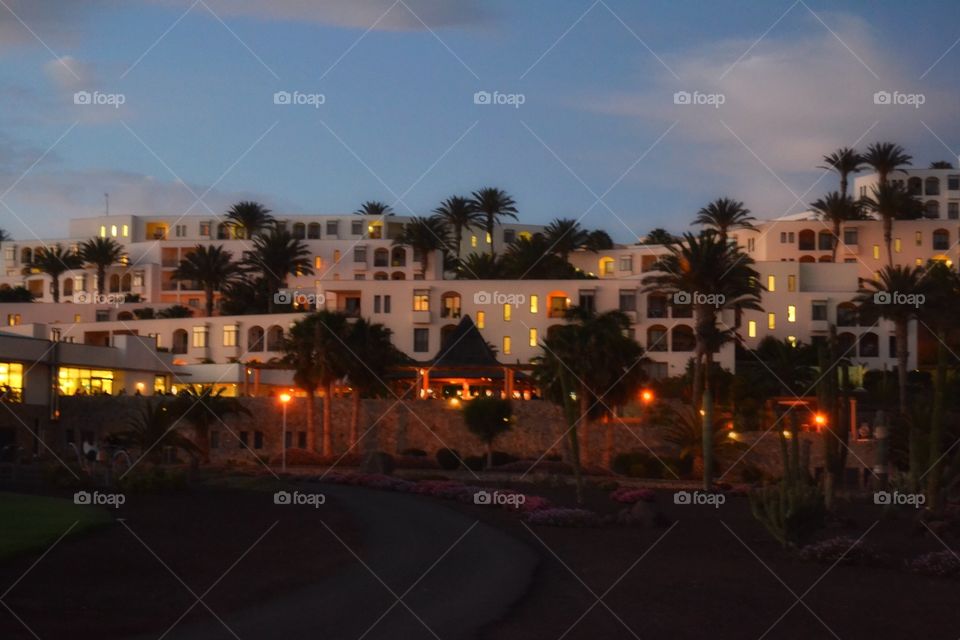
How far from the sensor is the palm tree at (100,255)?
11688 centimetres

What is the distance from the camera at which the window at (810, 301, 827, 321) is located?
9538 cm

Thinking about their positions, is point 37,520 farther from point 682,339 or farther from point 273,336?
point 273,336

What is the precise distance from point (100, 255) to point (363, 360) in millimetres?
58531

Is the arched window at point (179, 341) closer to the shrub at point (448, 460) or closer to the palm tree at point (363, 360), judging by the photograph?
the palm tree at point (363, 360)

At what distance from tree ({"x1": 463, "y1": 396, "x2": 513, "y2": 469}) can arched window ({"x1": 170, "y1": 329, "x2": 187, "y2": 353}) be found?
1648 inches

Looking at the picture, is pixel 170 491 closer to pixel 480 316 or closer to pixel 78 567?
pixel 78 567

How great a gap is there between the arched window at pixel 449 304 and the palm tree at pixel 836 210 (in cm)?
3899

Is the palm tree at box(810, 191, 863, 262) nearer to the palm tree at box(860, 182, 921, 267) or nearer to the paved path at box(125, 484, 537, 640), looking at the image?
the palm tree at box(860, 182, 921, 267)

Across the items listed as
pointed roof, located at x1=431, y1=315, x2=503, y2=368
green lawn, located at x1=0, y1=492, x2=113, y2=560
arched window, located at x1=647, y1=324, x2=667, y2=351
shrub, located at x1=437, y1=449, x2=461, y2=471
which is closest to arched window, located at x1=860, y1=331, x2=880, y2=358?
arched window, located at x1=647, y1=324, x2=667, y2=351

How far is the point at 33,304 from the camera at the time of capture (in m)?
113

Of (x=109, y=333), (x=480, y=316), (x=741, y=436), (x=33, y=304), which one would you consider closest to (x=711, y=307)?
(x=741, y=436)

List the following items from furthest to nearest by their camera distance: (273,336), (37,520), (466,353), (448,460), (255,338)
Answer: (255,338) < (273,336) < (466,353) < (448,460) < (37,520)

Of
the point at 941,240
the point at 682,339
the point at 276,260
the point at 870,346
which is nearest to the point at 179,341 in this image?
the point at 276,260

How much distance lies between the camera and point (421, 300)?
301 feet
